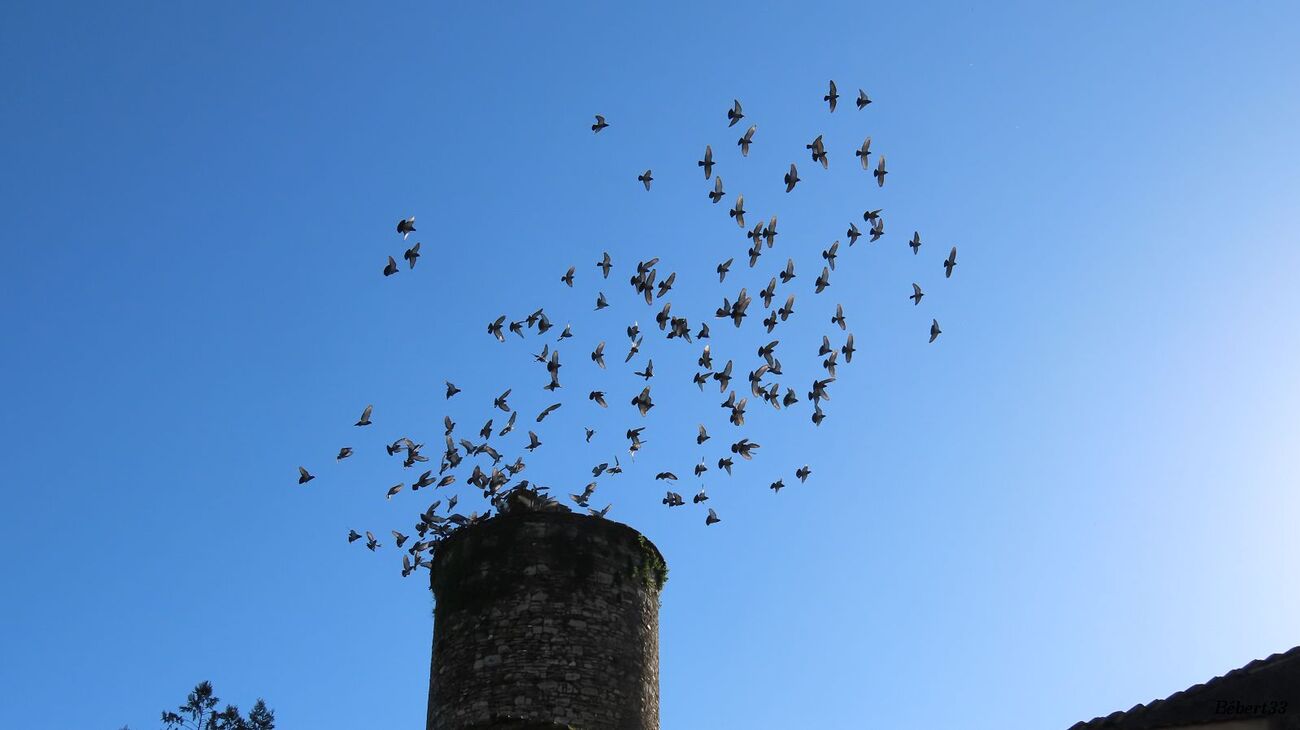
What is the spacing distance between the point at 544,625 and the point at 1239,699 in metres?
6.28

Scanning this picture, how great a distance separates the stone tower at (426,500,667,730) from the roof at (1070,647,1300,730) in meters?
4.89

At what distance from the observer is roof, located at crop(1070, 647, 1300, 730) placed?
32.4ft

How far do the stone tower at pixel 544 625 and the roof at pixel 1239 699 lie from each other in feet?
16.0

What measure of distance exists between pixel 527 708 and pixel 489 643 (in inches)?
32.8

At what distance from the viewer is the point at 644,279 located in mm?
17203

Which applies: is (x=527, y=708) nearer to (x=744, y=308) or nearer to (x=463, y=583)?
(x=463, y=583)

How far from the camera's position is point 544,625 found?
1307cm

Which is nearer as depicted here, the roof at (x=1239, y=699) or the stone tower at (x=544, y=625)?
the roof at (x=1239, y=699)

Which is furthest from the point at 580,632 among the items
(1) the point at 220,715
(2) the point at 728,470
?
(1) the point at 220,715

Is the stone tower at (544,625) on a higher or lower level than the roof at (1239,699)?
higher

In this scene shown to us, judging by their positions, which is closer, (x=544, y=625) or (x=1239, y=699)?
(x=1239, y=699)

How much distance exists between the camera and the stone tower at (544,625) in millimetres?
12734

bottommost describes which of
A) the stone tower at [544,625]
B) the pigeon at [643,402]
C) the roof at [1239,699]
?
the roof at [1239,699]

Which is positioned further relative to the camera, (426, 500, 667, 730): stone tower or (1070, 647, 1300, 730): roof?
(426, 500, 667, 730): stone tower
